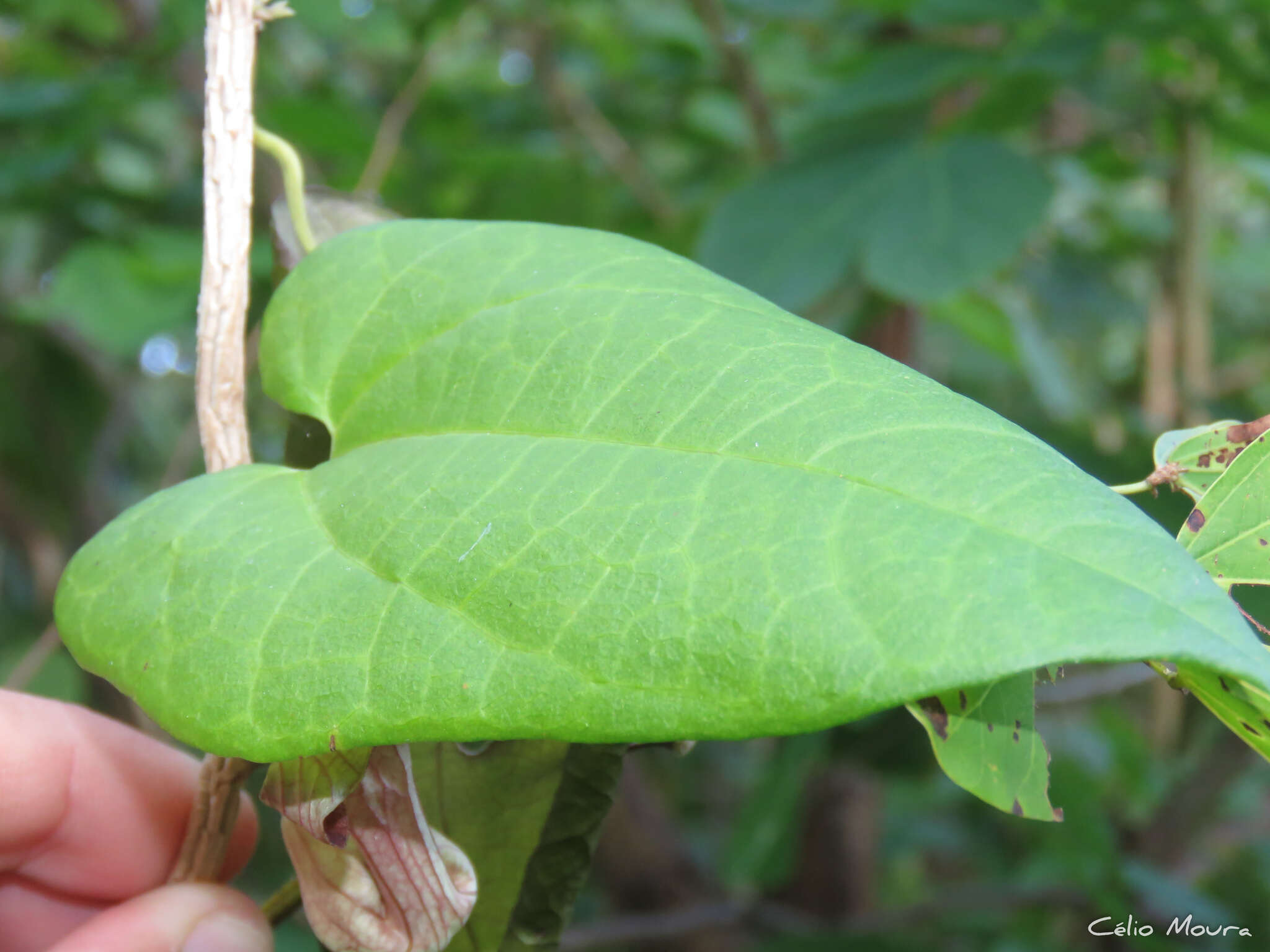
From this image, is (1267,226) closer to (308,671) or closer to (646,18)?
(646,18)

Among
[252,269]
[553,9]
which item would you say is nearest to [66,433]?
[252,269]

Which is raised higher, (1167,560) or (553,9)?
(553,9)

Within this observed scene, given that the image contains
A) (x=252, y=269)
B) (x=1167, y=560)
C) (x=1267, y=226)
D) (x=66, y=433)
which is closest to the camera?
(x=1167, y=560)

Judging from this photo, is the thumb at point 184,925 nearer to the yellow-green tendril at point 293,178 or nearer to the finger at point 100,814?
the finger at point 100,814

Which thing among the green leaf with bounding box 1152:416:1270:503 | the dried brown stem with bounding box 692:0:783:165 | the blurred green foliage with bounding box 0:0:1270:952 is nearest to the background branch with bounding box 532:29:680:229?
the blurred green foliage with bounding box 0:0:1270:952

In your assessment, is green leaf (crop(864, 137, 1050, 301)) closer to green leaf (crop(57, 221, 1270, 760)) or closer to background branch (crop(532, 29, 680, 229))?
background branch (crop(532, 29, 680, 229))

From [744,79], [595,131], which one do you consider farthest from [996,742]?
[595,131]
